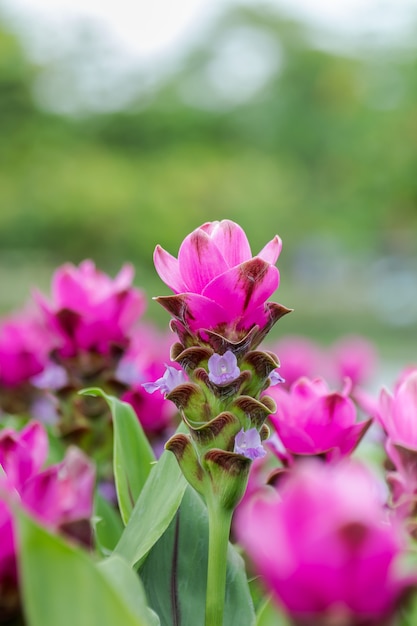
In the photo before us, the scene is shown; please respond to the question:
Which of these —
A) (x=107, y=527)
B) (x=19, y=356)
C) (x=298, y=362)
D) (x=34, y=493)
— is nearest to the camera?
(x=34, y=493)

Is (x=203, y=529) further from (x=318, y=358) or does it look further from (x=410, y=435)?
(x=318, y=358)

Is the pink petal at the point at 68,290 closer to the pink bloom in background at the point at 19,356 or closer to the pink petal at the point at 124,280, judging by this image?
the pink petal at the point at 124,280

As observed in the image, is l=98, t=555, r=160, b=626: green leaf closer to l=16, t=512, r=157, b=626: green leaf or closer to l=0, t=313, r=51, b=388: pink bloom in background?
l=16, t=512, r=157, b=626: green leaf

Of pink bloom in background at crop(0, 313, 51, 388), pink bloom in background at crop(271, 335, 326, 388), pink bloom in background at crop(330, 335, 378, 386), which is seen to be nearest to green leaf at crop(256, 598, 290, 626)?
pink bloom in background at crop(0, 313, 51, 388)

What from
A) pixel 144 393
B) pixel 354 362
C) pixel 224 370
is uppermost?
pixel 224 370

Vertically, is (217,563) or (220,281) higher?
(220,281)

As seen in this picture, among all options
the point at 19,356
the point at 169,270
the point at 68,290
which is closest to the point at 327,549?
the point at 169,270

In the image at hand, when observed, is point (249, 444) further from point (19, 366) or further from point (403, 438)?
point (19, 366)
